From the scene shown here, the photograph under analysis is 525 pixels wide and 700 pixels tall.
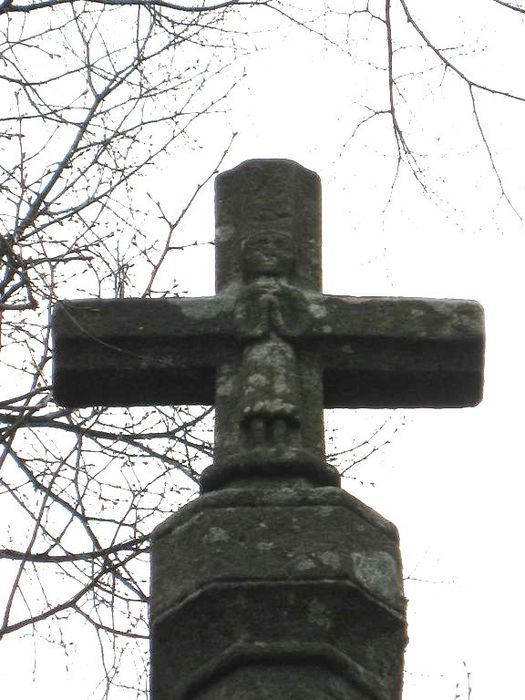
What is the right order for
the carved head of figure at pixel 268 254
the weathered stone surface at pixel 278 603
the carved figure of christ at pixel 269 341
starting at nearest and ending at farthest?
the weathered stone surface at pixel 278 603 < the carved figure of christ at pixel 269 341 < the carved head of figure at pixel 268 254

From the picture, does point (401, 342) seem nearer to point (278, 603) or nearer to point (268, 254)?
point (268, 254)

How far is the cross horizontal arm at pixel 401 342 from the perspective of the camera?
3889 millimetres

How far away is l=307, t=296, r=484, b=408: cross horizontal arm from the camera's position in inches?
153

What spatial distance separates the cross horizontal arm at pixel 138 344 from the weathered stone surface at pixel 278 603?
64 cm

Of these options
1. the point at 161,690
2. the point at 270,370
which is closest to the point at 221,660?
the point at 161,690

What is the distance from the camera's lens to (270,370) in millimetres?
3756

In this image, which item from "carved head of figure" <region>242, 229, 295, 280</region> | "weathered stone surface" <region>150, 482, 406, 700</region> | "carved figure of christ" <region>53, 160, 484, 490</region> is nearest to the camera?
"weathered stone surface" <region>150, 482, 406, 700</region>

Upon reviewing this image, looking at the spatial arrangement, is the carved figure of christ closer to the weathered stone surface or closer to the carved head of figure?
the carved head of figure

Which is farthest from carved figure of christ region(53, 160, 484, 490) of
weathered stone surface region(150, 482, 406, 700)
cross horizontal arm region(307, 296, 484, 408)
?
weathered stone surface region(150, 482, 406, 700)

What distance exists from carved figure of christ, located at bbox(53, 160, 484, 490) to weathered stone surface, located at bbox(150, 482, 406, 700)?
1.48ft

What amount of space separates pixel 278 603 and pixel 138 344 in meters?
0.93

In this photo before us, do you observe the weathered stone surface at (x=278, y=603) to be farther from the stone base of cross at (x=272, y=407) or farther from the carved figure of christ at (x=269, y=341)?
the carved figure of christ at (x=269, y=341)

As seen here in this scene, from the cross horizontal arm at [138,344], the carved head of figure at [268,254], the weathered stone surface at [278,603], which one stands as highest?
the carved head of figure at [268,254]

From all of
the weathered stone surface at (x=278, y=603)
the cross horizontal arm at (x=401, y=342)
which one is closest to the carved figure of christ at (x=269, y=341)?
the cross horizontal arm at (x=401, y=342)
